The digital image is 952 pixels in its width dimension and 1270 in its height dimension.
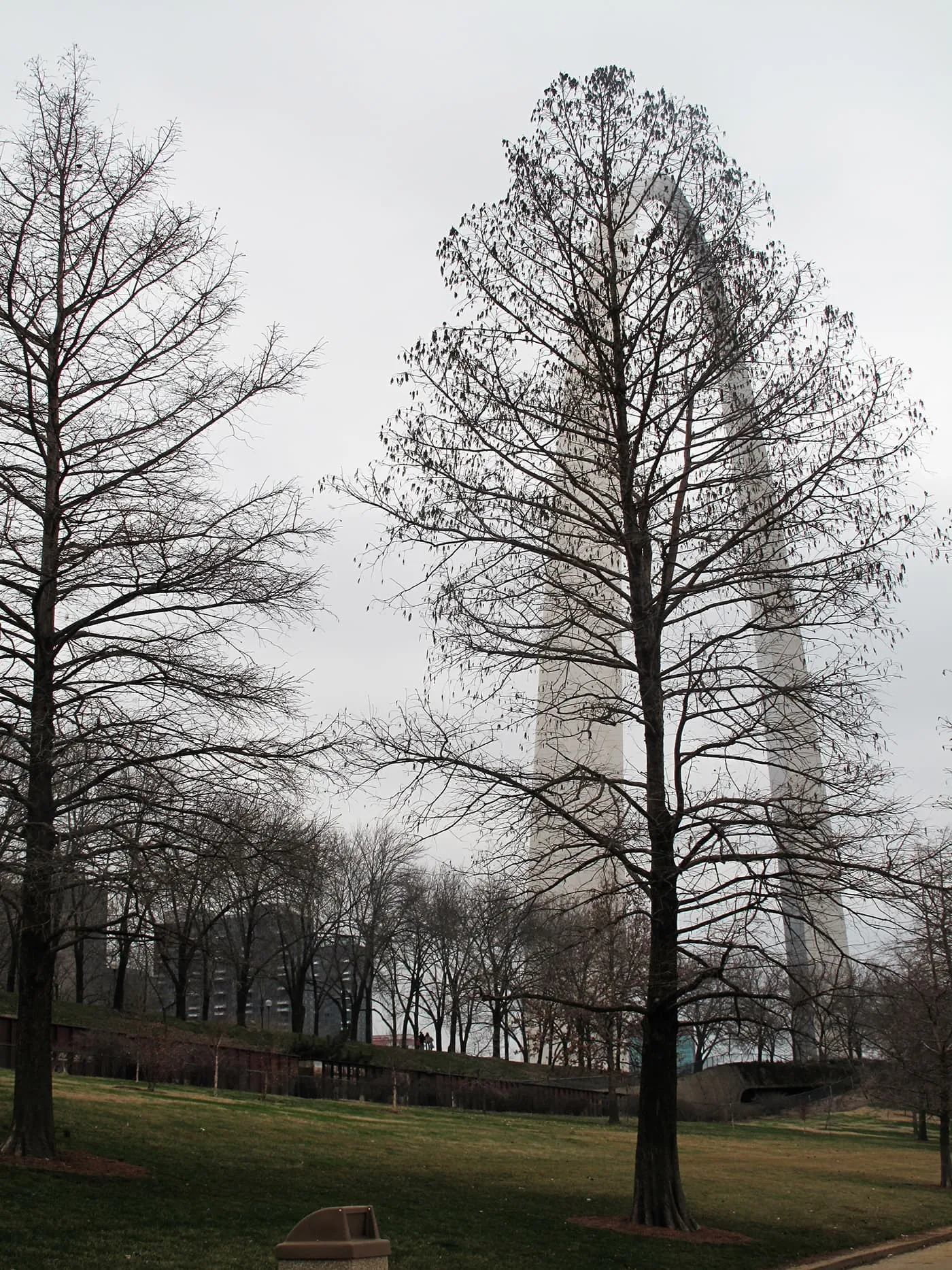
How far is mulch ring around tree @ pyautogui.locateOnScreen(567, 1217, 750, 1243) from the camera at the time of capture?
47.1ft

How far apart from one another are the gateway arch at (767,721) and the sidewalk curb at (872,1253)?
233 cm

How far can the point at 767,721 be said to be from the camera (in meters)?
14.6

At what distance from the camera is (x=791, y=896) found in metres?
13.9

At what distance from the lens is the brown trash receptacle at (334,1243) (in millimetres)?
6727

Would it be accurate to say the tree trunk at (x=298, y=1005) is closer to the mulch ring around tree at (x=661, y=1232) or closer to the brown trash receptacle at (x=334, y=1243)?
Result: the mulch ring around tree at (x=661, y=1232)

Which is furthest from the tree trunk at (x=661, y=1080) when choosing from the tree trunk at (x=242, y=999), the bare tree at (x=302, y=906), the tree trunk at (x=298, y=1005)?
the tree trunk at (x=298, y=1005)

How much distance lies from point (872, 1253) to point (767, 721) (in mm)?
6679

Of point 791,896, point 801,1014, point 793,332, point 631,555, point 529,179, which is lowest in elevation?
point 801,1014

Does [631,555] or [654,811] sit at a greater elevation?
[631,555]

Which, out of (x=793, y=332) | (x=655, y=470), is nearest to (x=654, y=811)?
(x=655, y=470)

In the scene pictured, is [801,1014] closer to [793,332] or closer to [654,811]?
Result: [654,811]

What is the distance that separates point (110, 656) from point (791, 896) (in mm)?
8109

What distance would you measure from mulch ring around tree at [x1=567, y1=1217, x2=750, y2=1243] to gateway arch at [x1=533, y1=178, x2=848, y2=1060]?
246 cm

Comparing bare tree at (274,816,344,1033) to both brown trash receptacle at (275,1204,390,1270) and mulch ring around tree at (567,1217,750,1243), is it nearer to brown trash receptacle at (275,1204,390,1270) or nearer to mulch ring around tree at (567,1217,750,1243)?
mulch ring around tree at (567,1217,750,1243)
